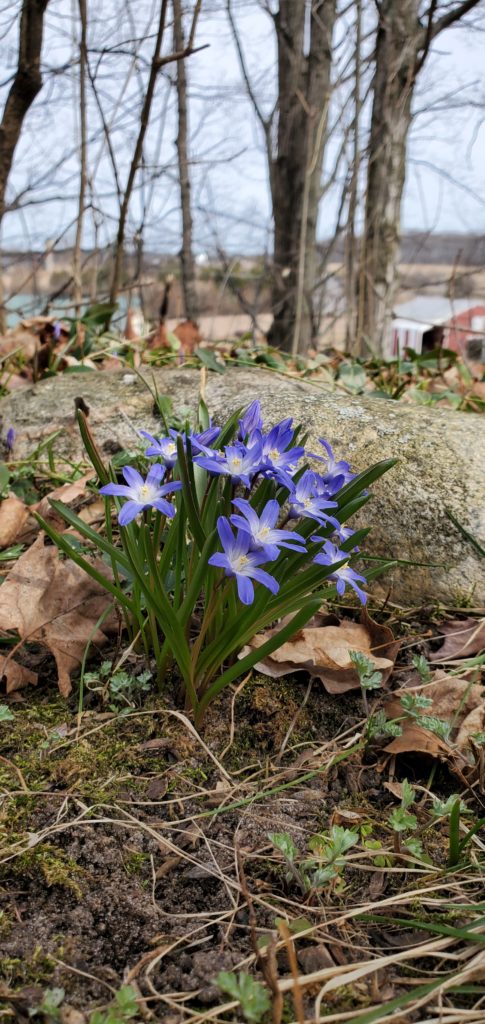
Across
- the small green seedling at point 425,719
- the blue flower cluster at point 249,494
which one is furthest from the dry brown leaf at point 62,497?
the small green seedling at point 425,719

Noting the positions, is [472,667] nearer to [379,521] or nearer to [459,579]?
[459,579]

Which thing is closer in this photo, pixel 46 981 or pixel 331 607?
pixel 46 981

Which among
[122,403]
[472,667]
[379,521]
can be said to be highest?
[122,403]

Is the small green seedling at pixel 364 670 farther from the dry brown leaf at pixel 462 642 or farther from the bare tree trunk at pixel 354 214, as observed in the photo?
the bare tree trunk at pixel 354 214

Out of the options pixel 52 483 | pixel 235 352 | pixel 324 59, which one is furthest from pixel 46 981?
pixel 324 59

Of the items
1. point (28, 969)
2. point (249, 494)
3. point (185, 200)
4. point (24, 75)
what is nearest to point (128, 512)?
point (249, 494)

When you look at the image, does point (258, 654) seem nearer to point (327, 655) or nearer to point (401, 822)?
point (327, 655)
